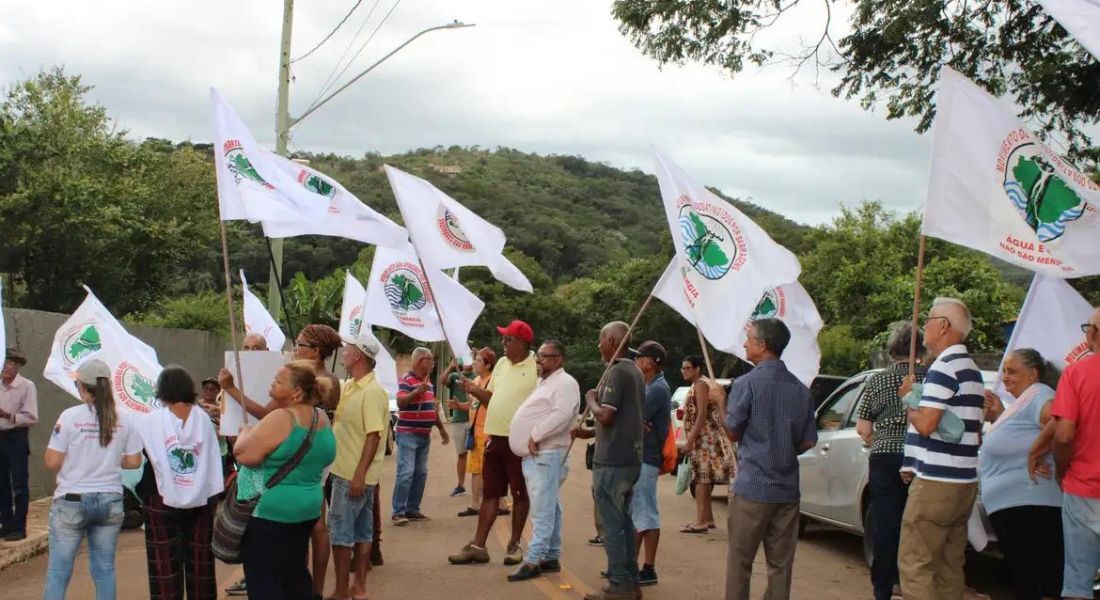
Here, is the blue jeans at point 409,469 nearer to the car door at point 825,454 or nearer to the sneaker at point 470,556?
the sneaker at point 470,556

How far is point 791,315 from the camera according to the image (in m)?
A: 9.20

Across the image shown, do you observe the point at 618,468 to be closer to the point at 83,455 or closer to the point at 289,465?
the point at 289,465

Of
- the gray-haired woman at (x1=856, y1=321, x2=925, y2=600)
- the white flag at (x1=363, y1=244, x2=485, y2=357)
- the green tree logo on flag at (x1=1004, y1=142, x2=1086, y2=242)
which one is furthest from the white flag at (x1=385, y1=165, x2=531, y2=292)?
the green tree logo on flag at (x1=1004, y1=142, x2=1086, y2=242)

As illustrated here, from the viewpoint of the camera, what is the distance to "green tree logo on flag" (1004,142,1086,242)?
6016 millimetres

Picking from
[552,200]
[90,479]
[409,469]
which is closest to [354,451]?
[90,479]

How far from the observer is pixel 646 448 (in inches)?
349

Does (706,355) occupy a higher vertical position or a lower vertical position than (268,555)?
higher

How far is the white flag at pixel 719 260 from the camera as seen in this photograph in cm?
780

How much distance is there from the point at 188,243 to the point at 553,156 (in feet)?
316

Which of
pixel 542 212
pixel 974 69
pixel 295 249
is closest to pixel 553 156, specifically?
pixel 542 212

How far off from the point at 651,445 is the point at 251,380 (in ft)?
11.0

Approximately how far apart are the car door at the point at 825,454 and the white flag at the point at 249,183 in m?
4.89

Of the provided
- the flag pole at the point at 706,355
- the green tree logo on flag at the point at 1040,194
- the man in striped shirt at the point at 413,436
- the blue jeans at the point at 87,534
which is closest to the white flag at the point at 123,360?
the blue jeans at the point at 87,534

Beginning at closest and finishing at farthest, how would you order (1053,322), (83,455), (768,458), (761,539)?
(768,458)
(761,539)
(83,455)
(1053,322)
